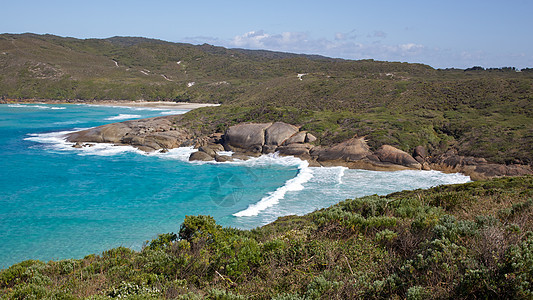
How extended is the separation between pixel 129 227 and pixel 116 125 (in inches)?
1127

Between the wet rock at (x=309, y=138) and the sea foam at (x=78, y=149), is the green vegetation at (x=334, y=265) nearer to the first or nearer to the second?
the wet rock at (x=309, y=138)

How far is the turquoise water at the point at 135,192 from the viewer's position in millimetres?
16984

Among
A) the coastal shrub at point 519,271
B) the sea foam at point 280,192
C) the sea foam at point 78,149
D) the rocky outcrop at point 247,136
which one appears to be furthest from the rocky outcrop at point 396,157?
the coastal shrub at point 519,271

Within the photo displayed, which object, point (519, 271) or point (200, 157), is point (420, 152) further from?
point (519, 271)

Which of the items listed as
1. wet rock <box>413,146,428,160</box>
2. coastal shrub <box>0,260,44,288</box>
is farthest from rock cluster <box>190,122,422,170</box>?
coastal shrub <box>0,260,44,288</box>

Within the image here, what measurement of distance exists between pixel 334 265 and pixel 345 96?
47948mm

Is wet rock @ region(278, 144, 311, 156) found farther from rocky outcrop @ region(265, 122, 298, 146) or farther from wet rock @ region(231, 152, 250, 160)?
wet rock @ region(231, 152, 250, 160)

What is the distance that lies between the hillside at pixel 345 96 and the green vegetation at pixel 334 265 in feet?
80.2

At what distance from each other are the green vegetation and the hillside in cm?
2444

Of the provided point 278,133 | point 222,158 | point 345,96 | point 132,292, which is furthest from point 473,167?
point 132,292

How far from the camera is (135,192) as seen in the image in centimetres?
2381

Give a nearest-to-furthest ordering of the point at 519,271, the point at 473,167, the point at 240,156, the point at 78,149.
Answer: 1. the point at 519,271
2. the point at 473,167
3. the point at 240,156
4. the point at 78,149

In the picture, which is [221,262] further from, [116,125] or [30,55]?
[30,55]

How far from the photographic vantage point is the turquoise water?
17.0 meters
